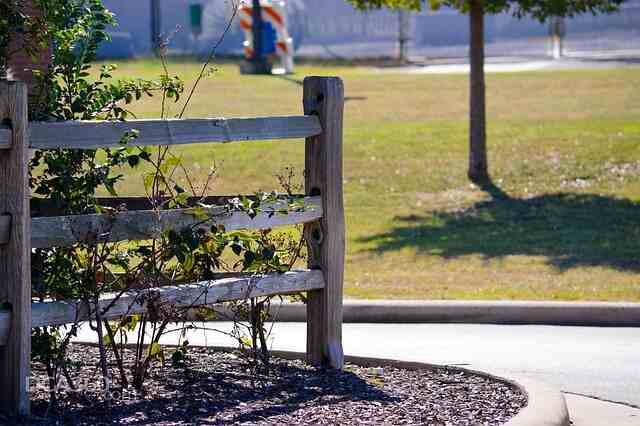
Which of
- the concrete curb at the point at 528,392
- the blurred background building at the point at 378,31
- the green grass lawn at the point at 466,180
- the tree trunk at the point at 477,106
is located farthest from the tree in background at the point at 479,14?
the blurred background building at the point at 378,31

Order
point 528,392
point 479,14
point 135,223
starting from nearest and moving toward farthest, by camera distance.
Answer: point 135,223
point 528,392
point 479,14

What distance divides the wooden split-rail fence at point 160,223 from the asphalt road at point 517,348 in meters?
0.70

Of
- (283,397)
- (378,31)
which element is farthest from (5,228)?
(378,31)

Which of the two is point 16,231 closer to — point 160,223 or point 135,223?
point 135,223

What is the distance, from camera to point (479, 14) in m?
16.3

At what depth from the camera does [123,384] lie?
6.01 m

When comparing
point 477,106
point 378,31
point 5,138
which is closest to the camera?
point 5,138

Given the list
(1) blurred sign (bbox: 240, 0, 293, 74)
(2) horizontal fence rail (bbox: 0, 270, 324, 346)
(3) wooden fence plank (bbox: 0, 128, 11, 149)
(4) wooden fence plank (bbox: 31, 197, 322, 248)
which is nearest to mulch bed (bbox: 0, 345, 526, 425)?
(2) horizontal fence rail (bbox: 0, 270, 324, 346)

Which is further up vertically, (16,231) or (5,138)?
(5,138)

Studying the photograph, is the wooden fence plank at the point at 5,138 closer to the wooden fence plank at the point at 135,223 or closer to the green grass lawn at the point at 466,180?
the wooden fence plank at the point at 135,223

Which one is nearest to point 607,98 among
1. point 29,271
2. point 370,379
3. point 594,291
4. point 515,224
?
point 515,224

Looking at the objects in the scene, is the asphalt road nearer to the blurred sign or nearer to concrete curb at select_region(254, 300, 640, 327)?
concrete curb at select_region(254, 300, 640, 327)

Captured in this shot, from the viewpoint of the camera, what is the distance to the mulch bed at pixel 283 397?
5.66 meters

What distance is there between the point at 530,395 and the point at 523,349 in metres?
2.33
